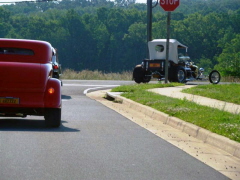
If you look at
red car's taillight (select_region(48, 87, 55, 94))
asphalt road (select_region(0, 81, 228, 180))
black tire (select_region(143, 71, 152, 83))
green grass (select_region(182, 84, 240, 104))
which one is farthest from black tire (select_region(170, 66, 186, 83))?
red car's taillight (select_region(48, 87, 55, 94))

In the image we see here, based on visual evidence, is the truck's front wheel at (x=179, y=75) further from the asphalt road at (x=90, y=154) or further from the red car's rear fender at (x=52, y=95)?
the red car's rear fender at (x=52, y=95)

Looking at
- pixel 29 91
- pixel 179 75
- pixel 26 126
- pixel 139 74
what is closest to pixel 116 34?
pixel 139 74

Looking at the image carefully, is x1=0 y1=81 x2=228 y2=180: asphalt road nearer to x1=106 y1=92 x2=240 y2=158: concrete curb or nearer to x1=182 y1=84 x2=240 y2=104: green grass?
x1=106 y1=92 x2=240 y2=158: concrete curb

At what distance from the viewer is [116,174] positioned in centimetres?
856

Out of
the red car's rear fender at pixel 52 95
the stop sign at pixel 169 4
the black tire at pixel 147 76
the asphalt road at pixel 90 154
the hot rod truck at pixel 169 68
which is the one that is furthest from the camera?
the black tire at pixel 147 76

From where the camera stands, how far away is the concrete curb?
1085cm

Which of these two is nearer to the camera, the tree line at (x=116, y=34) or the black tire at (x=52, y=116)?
the black tire at (x=52, y=116)

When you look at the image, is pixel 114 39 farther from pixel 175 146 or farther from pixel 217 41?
pixel 175 146

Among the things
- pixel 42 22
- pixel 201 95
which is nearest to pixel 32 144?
pixel 201 95

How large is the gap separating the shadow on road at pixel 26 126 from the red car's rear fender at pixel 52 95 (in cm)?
48

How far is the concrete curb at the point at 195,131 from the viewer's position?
427 inches

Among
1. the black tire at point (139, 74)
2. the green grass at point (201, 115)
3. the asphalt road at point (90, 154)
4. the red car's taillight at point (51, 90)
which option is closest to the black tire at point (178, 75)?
the black tire at point (139, 74)

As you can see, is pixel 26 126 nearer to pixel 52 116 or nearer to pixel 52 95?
pixel 52 116

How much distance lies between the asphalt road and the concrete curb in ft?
2.63
